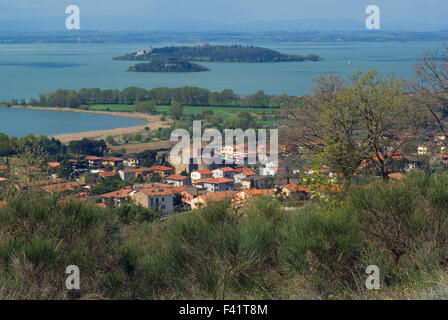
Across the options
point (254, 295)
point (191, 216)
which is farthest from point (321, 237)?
point (191, 216)

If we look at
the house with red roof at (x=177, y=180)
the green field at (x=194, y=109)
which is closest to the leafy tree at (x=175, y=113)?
the green field at (x=194, y=109)

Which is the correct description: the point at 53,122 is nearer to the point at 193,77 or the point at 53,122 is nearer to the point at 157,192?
the point at 157,192

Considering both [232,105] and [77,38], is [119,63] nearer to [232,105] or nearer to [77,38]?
[77,38]

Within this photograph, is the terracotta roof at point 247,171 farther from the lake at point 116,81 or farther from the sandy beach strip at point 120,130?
the sandy beach strip at point 120,130

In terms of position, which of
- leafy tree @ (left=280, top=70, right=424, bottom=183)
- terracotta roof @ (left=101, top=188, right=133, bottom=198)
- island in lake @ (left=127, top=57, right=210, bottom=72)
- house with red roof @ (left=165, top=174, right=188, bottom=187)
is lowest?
house with red roof @ (left=165, top=174, right=188, bottom=187)

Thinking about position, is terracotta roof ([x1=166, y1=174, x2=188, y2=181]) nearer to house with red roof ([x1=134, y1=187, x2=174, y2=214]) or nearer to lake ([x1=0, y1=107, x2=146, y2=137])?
house with red roof ([x1=134, y1=187, x2=174, y2=214])

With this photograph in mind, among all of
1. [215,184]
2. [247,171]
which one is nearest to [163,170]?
[247,171]


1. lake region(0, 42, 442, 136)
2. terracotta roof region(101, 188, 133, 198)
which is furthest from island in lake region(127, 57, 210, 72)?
terracotta roof region(101, 188, 133, 198)
